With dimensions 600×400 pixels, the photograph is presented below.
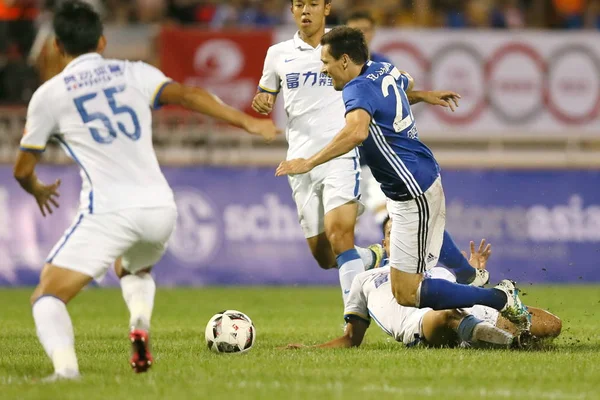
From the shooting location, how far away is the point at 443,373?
6750 millimetres

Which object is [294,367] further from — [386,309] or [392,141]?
[392,141]

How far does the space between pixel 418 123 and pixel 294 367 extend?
1122 cm

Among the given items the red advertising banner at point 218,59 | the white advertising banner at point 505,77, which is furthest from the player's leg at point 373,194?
the white advertising banner at point 505,77

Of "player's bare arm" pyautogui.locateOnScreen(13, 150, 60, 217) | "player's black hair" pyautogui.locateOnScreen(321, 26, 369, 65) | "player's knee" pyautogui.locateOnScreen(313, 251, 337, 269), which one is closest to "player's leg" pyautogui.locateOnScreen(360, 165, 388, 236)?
"player's knee" pyautogui.locateOnScreen(313, 251, 337, 269)

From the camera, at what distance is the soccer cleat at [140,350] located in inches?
251

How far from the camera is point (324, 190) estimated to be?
9414mm

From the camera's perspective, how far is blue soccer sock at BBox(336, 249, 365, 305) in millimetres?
8852

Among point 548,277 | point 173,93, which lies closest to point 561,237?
point 548,277

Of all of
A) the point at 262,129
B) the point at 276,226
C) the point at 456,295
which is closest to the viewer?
the point at 262,129

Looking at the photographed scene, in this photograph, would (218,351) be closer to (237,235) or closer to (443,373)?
(443,373)

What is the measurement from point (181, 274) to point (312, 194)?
671cm

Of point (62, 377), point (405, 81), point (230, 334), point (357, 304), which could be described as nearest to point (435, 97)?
point (405, 81)

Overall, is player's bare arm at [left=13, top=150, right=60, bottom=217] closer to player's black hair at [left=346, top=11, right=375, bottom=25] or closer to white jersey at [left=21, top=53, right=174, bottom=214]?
white jersey at [left=21, top=53, right=174, bottom=214]

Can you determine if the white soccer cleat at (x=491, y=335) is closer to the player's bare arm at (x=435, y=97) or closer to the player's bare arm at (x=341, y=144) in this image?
the player's bare arm at (x=341, y=144)
